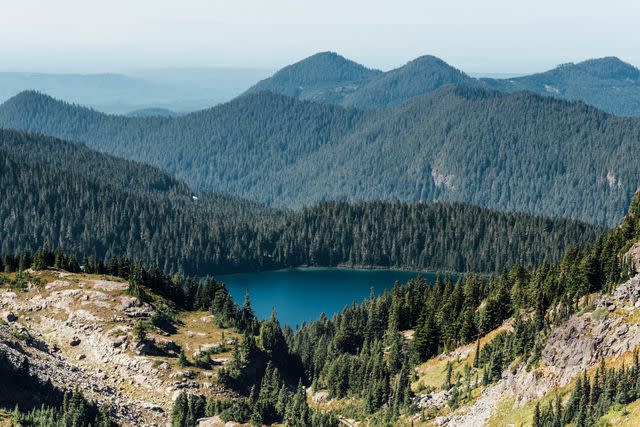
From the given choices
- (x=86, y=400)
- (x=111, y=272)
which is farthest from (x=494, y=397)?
(x=111, y=272)

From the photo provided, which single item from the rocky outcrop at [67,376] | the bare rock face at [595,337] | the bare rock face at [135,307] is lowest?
the rocky outcrop at [67,376]

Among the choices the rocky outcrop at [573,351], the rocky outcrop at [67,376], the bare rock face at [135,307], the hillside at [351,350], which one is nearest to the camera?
the rocky outcrop at [573,351]

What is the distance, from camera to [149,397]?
4786 inches

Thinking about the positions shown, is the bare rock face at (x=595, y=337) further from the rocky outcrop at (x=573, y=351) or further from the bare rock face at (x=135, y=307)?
the bare rock face at (x=135, y=307)

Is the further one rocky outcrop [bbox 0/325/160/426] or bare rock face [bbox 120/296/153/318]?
bare rock face [bbox 120/296/153/318]

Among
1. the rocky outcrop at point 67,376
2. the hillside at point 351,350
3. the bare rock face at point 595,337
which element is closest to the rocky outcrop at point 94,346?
the rocky outcrop at point 67,376

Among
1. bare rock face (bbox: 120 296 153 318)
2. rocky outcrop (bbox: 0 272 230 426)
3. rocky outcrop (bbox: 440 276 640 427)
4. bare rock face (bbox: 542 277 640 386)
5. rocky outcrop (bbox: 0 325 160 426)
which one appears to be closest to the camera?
bare rock face (bbox: 542 277 640 386)

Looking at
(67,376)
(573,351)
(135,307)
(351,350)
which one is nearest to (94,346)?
(67,376)

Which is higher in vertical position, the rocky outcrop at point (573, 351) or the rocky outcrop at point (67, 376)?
the rocky outcrop at point (573, 351)

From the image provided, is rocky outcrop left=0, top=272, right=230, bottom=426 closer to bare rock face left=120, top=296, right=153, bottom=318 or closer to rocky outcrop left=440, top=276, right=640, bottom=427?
bare rock face left=120, top=296, right=153, bottom=318

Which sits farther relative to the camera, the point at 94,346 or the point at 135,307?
the point at 135,307

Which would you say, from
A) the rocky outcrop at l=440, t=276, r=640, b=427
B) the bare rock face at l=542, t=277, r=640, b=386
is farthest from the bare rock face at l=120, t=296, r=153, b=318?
the bare rock face at l=542, t=277, r=640, b=386

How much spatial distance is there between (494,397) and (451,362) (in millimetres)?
19865

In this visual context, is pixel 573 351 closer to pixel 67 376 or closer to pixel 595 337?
pixel 595 337
